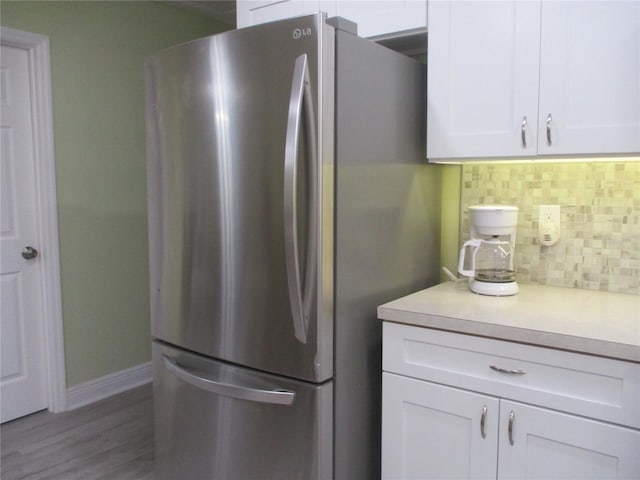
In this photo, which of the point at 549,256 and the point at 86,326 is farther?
the point at 86,326

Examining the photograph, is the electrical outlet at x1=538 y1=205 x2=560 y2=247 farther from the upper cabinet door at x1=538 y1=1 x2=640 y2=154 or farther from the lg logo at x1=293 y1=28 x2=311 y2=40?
the lg logo at x1=293 y1=28 x2=311 y2=40

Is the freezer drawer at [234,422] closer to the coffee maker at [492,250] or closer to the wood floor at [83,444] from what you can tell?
the wood floor at [83,444]

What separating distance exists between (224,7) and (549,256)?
272 centimetres

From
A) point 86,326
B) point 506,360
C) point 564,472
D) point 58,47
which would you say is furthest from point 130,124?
point 564,472

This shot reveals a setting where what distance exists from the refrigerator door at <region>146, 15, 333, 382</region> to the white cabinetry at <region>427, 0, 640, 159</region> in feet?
1.70

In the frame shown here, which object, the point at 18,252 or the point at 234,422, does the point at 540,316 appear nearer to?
the point at 234,422

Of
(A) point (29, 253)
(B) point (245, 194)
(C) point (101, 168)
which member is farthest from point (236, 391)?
(C) point (101, 168)

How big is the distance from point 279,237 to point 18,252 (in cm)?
197

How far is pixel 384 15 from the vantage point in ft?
6.15

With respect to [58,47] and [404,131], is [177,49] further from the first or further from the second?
[58,47]

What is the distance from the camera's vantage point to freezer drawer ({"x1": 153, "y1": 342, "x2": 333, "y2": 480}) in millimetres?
1593

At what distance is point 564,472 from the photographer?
141cm

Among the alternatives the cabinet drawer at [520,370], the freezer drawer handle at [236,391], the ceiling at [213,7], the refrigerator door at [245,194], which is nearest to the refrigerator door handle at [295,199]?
the refrigerator door at [245,194]

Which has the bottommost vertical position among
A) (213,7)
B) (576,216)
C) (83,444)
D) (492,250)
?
(83,444)
